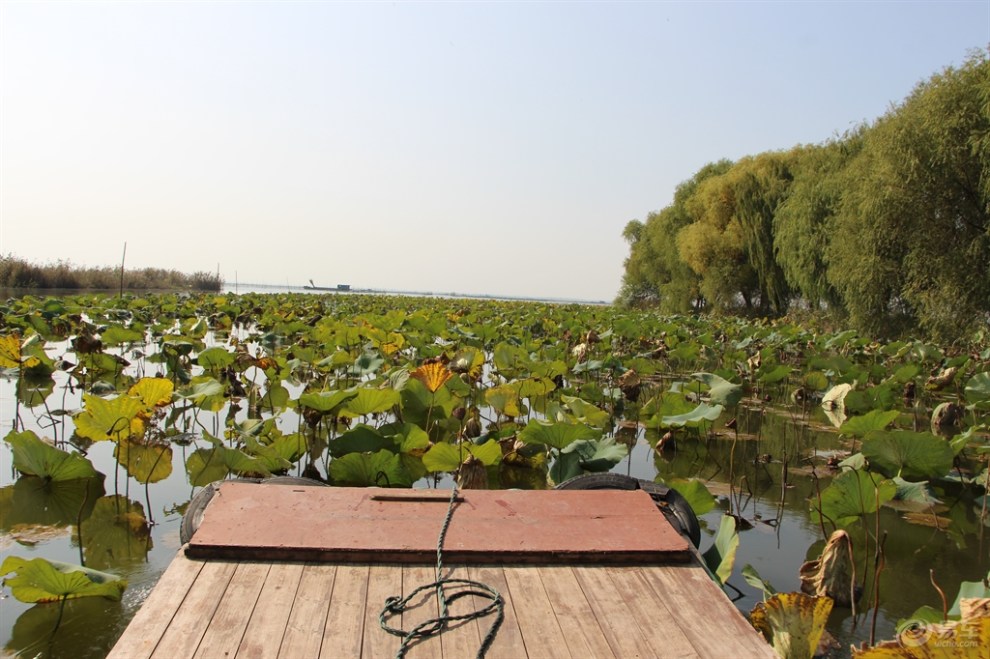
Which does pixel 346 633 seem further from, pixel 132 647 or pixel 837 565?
pixel 837 565

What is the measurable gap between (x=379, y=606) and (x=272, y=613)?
8.5 inches

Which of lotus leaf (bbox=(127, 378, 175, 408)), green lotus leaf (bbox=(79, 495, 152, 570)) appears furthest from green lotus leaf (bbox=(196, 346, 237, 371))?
green lotus leaf (bbox=(79, 495, 152, 570))

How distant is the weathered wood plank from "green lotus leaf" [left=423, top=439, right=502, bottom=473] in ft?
3.76

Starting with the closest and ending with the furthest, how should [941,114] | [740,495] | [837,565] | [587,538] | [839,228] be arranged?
[587,538], [837,565], [740,495], [941,114], [839,228]

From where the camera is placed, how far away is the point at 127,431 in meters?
2.96

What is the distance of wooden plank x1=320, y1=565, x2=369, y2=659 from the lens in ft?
4.36

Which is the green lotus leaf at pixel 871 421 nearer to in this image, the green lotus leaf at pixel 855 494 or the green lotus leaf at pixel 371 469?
the green lotus leaf at pixel 855 494

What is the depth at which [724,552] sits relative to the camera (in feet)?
6.46

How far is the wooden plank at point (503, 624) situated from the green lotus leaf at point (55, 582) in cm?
88

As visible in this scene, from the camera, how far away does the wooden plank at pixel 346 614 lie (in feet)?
4.36

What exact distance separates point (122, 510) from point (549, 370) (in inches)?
116

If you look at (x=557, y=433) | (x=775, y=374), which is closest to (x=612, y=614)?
(x=557, y=433)

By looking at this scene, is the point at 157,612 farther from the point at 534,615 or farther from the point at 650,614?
the point at 650,614

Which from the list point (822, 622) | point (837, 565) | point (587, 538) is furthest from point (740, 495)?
point (822, 622)
